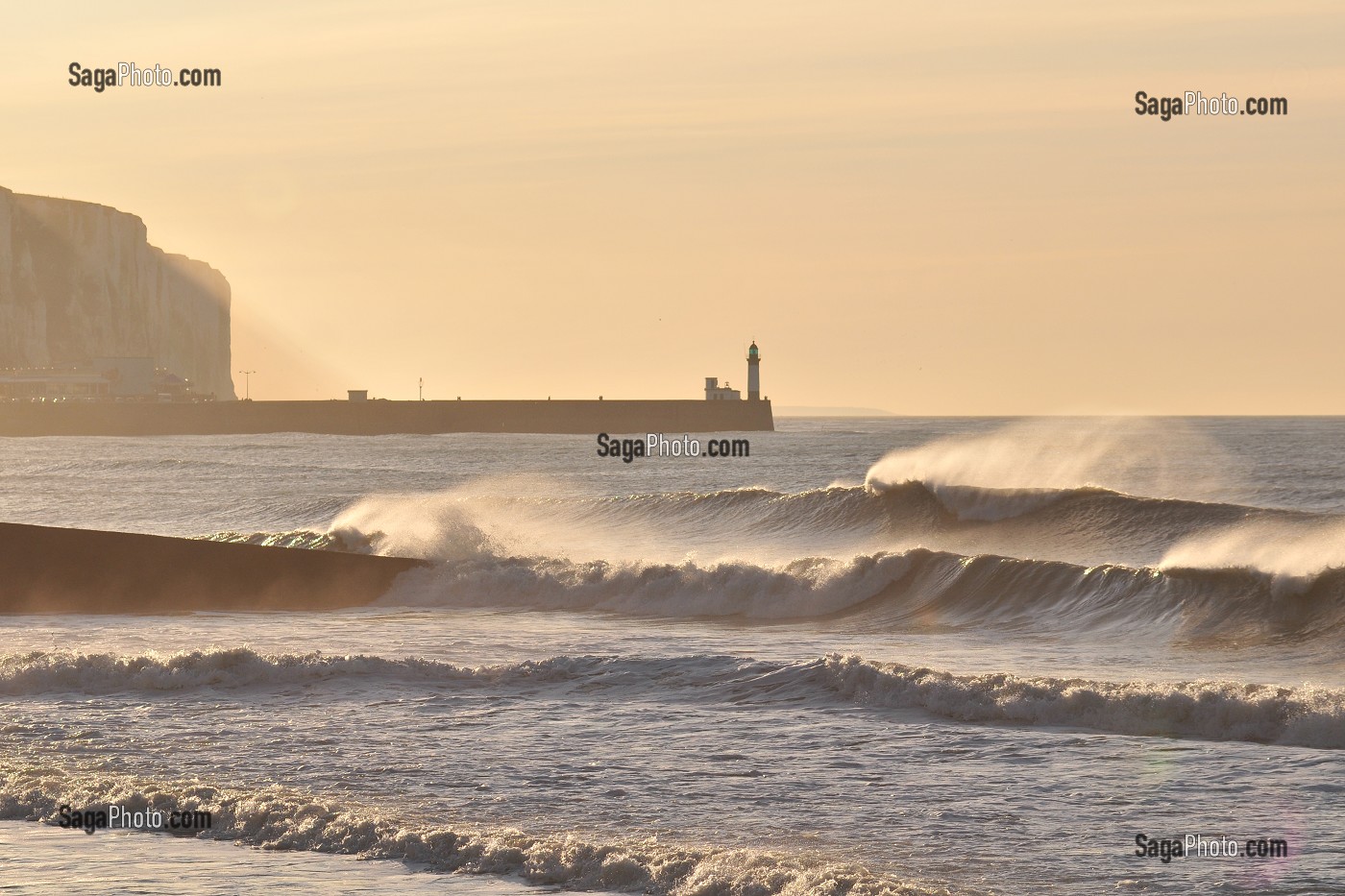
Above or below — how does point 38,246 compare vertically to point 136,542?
above

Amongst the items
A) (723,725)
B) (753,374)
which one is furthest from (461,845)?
(753,374)

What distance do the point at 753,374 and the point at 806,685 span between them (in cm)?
13145

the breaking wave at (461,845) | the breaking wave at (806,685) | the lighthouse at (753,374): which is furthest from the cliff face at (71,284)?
the breaking wave at (461,845)

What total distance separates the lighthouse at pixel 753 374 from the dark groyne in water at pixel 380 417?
0.86 meters

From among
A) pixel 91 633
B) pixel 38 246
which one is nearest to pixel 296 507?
pixel 91 633

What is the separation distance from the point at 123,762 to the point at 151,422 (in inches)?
5419

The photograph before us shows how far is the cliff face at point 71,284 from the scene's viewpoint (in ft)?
547

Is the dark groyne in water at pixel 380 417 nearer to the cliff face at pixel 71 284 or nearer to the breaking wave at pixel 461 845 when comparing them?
the cliff face at pixel 71 284

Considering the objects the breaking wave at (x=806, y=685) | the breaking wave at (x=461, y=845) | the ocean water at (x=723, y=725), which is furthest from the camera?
the breaking wave at (x=806, y=685)

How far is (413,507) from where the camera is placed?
29.4 metres

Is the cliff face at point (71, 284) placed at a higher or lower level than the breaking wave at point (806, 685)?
higher

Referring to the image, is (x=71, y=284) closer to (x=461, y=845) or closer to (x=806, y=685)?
(x=806, y=685)

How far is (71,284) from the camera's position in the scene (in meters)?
175

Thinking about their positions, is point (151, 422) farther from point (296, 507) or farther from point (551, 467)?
point (296, 507)
